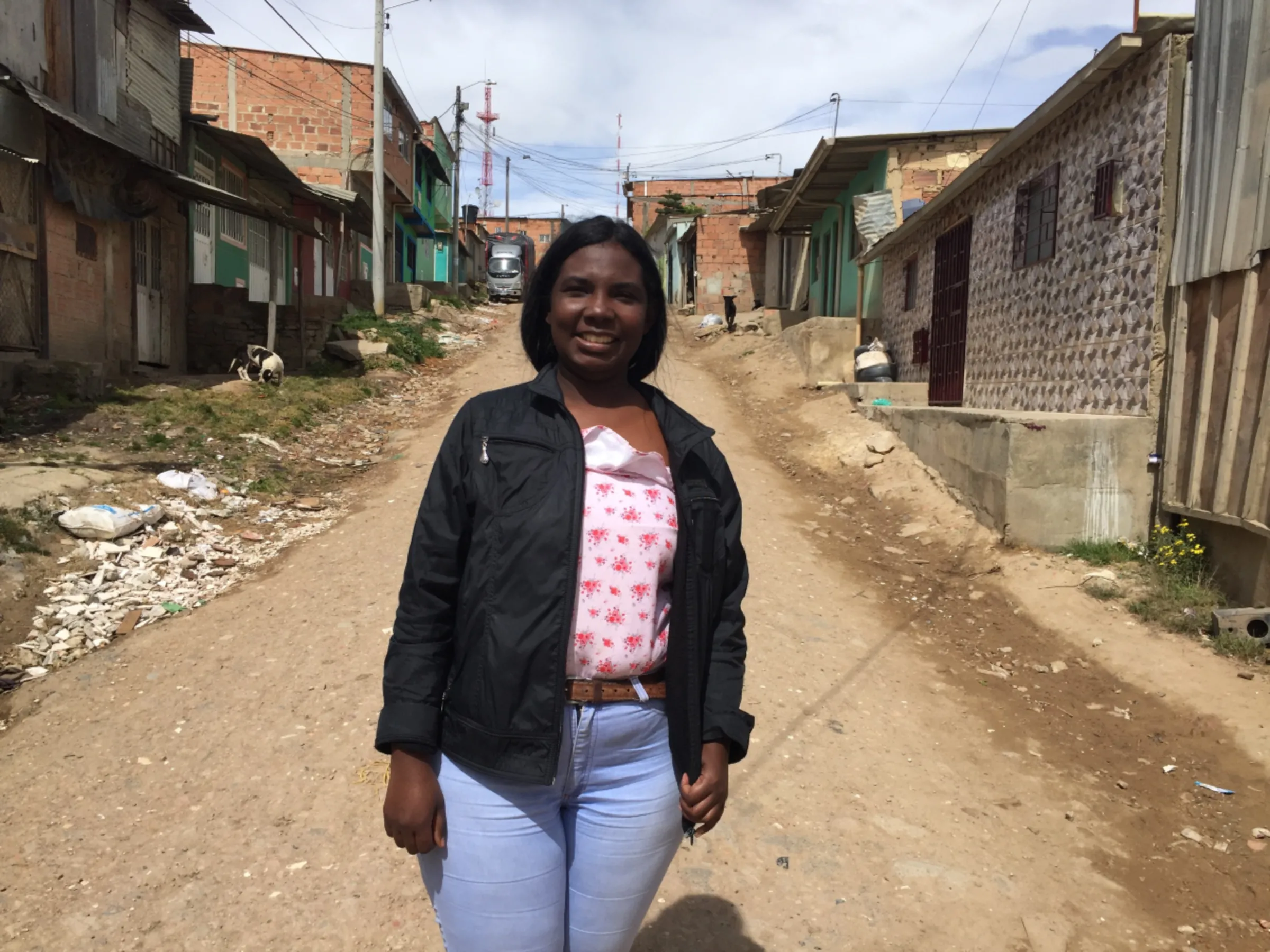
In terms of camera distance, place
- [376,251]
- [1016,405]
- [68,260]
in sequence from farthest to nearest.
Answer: [376,251] → [68,260] → [1016,405]

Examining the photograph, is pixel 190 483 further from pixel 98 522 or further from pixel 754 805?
pixel 754 805

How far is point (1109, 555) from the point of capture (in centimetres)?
604

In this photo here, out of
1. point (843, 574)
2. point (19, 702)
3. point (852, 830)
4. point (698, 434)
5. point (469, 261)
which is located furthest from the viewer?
point (469, 261)

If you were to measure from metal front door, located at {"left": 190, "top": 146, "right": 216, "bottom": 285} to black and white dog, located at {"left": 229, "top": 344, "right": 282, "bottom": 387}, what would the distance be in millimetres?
3525

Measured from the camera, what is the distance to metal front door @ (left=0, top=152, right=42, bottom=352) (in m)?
8.61

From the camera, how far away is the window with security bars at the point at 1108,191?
21.6ft

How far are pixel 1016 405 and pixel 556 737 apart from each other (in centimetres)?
822

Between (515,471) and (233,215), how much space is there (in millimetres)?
16887

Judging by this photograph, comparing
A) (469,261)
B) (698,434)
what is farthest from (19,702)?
(469,261)

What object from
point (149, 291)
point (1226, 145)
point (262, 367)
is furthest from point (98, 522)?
point (149, 291)

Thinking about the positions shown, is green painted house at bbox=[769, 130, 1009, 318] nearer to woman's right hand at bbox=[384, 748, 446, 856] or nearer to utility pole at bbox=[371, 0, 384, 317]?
utility pole at bbox=[371, 0, 384, 317]

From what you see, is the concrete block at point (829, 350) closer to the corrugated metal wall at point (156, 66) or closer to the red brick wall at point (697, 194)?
the corrugated metal wall at point (156, 66)

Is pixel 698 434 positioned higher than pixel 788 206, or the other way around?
pixel 788 206

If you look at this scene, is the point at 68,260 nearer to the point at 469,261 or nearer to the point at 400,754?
the point at 400,754
